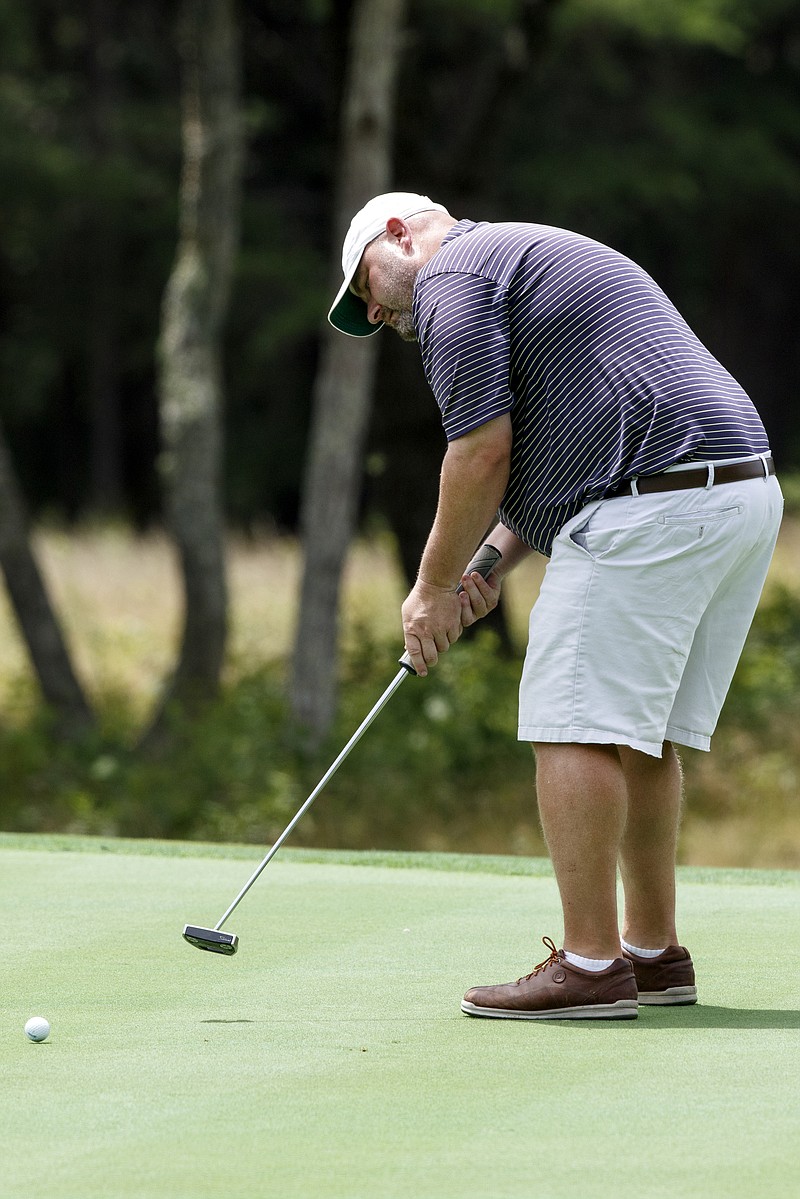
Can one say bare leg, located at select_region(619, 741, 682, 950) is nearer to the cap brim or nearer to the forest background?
the cap brim

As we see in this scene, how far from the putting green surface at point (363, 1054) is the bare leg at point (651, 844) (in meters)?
0.16

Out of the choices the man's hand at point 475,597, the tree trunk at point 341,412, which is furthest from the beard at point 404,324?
the tree trunk at point 341,412

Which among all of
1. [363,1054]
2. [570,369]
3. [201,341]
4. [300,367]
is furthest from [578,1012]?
[300,367]

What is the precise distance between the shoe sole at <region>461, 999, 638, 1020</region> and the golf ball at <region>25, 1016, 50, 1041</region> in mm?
730

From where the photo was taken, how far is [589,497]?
3174mm

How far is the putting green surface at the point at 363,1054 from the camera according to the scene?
2131 mm

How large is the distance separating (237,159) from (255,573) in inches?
207

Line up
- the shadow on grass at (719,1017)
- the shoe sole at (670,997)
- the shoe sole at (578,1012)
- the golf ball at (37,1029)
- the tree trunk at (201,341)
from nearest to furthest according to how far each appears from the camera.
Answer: the golf ball at (37,1029) → the shadow on grass at (719,1017) → the shoe sole at (578,1012) → the shoe sole at (670,997) → the tree trunk at (201,341)

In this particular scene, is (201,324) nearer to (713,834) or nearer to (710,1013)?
(713,834)

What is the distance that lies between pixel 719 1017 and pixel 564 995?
27 cm

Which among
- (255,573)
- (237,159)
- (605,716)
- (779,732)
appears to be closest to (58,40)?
(255,573)

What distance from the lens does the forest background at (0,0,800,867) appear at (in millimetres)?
10219

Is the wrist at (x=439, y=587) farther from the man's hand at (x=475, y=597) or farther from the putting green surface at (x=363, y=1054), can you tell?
the putting green surface at (x=363, y=1054)

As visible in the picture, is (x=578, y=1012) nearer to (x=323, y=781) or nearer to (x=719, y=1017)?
(x=719, y=1017)
